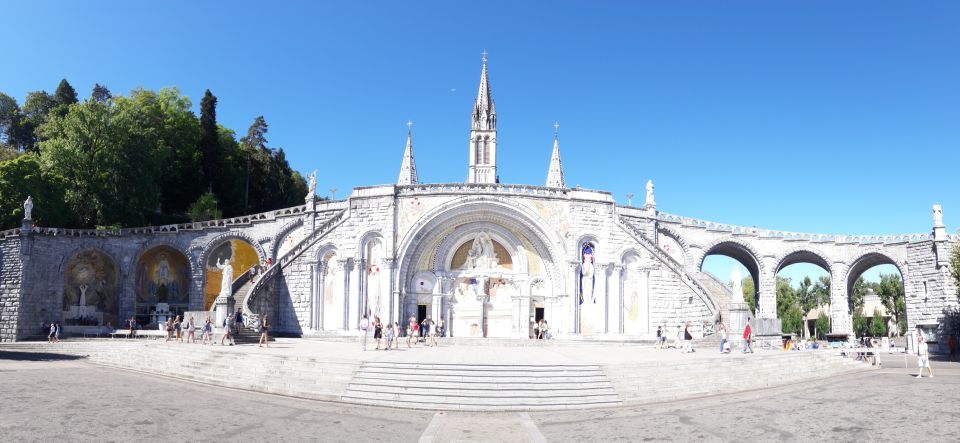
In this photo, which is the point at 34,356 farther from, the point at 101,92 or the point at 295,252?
the point at 101,92

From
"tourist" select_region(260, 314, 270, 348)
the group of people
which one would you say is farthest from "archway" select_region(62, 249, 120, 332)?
the group of people

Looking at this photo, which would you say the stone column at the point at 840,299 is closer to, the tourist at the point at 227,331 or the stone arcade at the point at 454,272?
the stone arcade at the point at 454,272

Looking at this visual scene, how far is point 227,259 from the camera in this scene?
41.2 m

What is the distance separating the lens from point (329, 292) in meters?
36.4

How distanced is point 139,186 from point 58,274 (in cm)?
827

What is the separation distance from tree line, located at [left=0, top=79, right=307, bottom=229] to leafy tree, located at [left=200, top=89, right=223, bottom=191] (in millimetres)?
79

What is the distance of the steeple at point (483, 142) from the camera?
66125mm

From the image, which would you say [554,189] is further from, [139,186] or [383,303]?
[139,186]

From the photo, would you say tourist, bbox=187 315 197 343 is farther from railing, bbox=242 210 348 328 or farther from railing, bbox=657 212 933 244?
railing, bbox=657 212 933 244

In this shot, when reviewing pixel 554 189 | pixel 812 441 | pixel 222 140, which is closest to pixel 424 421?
pixel 812 441

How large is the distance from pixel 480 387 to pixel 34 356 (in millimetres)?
20271

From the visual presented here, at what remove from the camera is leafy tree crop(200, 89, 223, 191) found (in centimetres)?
5162

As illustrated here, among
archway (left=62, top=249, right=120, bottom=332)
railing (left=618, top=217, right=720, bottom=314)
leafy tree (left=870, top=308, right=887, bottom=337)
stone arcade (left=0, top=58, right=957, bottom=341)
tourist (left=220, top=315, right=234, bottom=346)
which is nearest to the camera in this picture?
tourist (left=220, top=315, right=234, bottom=346)

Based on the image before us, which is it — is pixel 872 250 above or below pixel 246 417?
above
